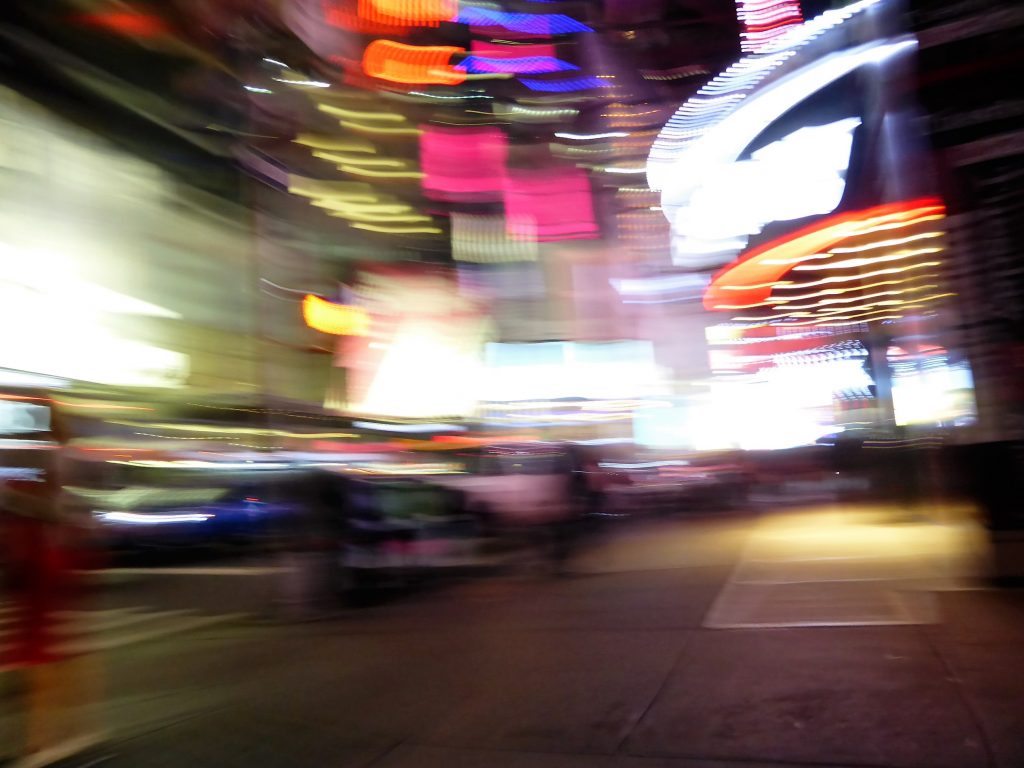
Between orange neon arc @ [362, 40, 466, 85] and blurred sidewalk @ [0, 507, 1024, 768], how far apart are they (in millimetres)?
10806

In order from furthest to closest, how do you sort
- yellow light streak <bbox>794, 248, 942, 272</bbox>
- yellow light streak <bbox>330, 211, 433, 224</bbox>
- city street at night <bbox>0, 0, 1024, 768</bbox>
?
yellow light streak <bbox>330, 211, 433, 224</bbox>, yellow light streak <bbox>794, 248, 942, 272</bbox>, city street at night <bbox>0, 0, 1024, 768</bbox>

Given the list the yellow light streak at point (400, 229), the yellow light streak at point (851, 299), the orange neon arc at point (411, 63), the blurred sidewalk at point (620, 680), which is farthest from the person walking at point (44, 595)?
the yellow light streak at point (400, 229)

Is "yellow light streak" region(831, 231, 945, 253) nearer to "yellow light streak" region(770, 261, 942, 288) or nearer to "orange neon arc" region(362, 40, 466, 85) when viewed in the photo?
"yellow light streak" region(770, 261, 942, 288)

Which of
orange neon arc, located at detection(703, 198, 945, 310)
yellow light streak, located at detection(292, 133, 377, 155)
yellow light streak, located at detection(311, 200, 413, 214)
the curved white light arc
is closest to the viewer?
orange neon arc, located at detection(703, 198, 945, 310)

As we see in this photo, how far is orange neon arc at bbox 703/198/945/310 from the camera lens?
12052 mm

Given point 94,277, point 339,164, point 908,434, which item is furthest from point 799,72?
point 94,277

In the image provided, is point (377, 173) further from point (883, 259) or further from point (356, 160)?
point (883, 259)

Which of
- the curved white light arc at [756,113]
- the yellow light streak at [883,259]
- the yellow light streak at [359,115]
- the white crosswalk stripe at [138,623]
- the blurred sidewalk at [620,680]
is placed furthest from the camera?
the yellow light streak at [359,115]

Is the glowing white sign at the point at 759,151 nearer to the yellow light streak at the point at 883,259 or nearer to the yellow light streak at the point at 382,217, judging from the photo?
the yellow light streak at the point at 883,259

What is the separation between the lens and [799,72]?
16.5 metres

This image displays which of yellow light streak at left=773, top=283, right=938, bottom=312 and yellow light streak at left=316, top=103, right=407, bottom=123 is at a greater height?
yellow light streak at left=316, top=103, right=407, bottom=123

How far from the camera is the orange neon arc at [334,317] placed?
13.1 metres

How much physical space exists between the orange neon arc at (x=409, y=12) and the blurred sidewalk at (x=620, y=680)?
35.5ft

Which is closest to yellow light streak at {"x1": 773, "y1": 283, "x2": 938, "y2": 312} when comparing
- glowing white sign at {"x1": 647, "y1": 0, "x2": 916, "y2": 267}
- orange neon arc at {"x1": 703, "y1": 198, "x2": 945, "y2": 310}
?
orange neon arc at {"x1": 703, "y1": 198, "x2": 945, "y2": 310}
